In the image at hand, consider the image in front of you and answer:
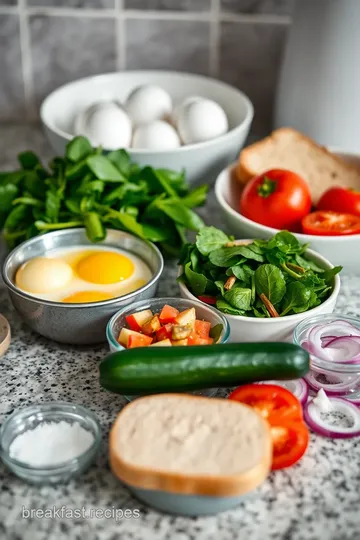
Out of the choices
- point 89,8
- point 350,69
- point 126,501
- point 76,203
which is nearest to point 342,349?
point 126,501

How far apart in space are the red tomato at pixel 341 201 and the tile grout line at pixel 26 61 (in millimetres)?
850

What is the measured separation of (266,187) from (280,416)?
50cm

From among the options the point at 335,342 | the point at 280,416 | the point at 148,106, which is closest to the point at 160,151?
the point at 148,106

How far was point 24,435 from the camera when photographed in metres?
0.91

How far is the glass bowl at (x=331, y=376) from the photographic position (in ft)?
3.23

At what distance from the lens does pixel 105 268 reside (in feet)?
3.76

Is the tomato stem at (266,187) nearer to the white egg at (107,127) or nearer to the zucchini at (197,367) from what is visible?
the white egg at (107,127)

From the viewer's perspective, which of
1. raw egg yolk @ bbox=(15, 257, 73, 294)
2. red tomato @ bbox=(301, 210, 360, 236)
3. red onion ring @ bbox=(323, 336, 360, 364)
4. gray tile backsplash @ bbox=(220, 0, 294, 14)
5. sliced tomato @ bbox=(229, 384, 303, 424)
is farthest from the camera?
gray tile backsplash @ bbox=(220, 0, 294, 14)

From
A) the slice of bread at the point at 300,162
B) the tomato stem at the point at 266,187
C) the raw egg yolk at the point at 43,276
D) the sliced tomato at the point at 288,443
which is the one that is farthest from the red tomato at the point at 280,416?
the slice of bread at the point at 300,162

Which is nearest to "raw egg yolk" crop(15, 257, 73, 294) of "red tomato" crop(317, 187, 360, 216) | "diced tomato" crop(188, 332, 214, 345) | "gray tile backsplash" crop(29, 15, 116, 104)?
"diced tomato" crop(188, 332, 214, 345)

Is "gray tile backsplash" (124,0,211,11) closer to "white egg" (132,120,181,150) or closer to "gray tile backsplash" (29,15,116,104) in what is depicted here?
"gray tile backsplash" (29,15,116,104)

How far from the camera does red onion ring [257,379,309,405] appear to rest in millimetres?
976

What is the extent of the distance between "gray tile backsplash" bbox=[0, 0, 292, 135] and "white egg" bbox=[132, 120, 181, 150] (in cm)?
42

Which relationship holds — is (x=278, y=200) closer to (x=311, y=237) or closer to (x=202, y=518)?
(x=311, y=237)
